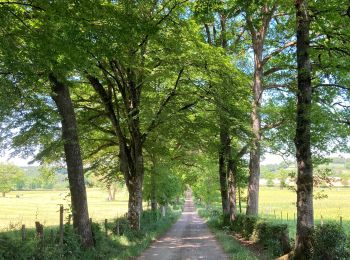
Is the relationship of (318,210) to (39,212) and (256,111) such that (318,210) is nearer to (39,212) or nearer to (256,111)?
(39,212)

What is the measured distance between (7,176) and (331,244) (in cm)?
15078

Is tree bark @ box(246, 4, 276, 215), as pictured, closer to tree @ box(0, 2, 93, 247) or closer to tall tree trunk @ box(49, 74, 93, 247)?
tall tree trunk @ box(49, 74, 93, 247)

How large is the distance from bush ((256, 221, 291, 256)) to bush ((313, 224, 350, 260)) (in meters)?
2.94

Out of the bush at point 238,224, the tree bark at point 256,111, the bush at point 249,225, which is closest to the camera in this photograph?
the bush at point 249,225

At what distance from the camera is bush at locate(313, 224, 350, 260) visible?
34.1 ft

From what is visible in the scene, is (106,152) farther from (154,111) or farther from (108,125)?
(154,111)

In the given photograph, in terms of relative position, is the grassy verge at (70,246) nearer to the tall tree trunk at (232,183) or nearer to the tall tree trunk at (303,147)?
the tall tree trunk at (303,147)

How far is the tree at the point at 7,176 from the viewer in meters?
142

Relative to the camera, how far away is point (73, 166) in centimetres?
1513

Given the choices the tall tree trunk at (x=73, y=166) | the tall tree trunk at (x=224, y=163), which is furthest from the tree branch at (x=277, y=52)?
the tall tree trunk at (x=73, y=166)

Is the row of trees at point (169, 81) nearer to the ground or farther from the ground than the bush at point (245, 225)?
farther from the ground

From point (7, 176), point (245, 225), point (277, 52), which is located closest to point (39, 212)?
point (245, 225)

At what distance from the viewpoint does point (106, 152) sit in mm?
31891

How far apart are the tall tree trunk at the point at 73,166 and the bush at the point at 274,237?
672 cm
